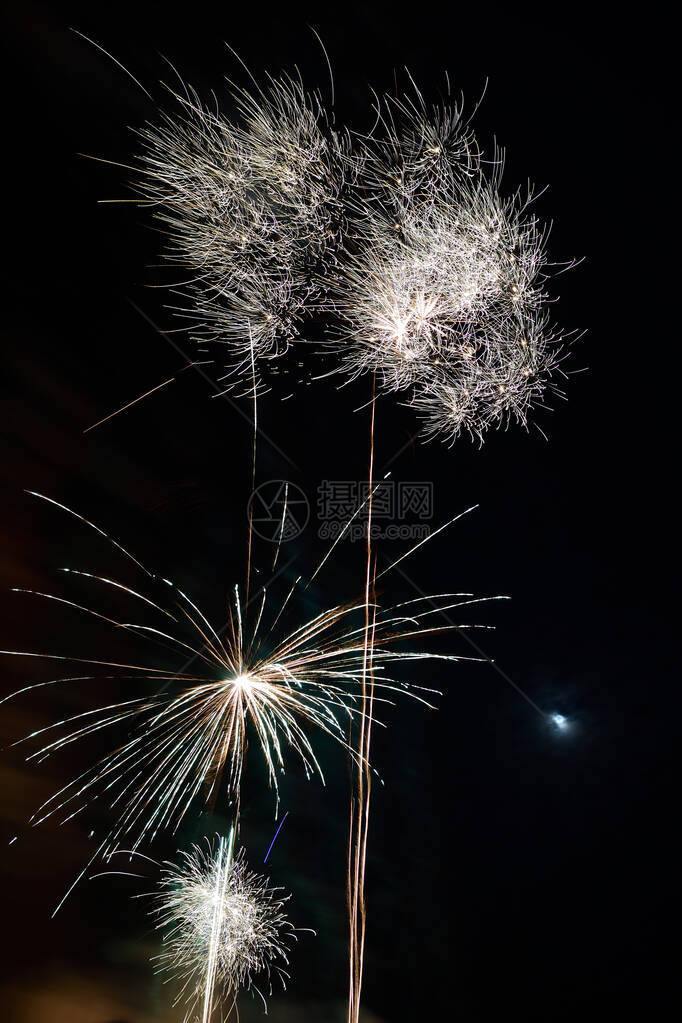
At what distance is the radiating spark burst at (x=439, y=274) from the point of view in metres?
1.65

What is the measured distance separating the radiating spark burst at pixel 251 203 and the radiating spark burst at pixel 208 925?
1.48 meters

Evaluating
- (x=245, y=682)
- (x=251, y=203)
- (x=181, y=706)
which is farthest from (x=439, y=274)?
(x=181, y=706)

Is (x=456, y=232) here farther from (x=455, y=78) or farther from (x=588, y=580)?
(x=588, y=580)

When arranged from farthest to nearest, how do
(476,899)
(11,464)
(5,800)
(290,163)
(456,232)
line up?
(476,899), (456,232), (290,163), (11,464), (5,800)

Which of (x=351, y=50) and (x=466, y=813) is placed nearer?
(x=351, y=50)

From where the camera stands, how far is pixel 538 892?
2.65 m

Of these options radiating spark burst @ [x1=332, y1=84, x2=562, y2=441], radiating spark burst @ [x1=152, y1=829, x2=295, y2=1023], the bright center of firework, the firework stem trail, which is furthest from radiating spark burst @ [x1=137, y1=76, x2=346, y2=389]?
radiating spark burst @ [x1=152, y1=829, x2=295, y2=1023]

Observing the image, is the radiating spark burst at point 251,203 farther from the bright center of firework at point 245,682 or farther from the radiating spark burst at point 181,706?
the bright center of firework at point 245,682

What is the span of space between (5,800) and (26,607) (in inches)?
17.6

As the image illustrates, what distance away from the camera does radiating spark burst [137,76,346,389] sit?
62.3 inches

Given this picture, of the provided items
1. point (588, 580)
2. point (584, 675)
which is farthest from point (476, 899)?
point (588, 580)

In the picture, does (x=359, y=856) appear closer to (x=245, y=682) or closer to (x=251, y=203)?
Answer: (x=245, y=682)
